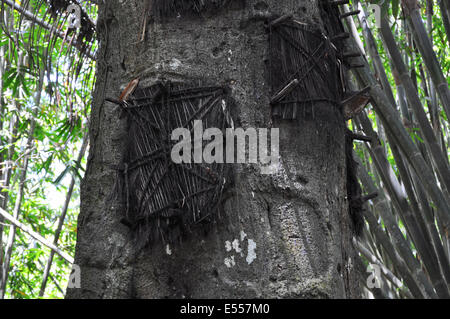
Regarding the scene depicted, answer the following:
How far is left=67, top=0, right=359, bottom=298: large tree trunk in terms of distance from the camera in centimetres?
120

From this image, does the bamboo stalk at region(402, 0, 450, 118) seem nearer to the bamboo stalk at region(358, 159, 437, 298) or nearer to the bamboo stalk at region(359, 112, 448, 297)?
the bamboo stalk at region(359, 112, 448, 297)

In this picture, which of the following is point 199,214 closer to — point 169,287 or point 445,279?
point 169,287

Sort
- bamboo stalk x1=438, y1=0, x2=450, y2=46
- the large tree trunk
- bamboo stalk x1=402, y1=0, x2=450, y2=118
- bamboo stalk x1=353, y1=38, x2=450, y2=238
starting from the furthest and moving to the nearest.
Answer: bamboo stalk x1=438, y1=0, x2=450, y2=46, bamboo stalk x1=402, y1=0, x2=450, y2=118, bamboo stalk x1=353, y1=38, x2=450, y2=238, the large tree trunk

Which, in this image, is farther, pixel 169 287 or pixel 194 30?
pixel 194 30

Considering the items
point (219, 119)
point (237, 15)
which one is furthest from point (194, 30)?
point (219, 119)

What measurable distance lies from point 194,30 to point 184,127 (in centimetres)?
27

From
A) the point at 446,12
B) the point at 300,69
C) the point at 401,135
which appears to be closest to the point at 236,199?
the point at 300,69
